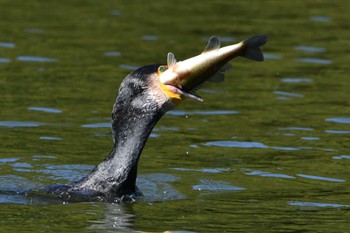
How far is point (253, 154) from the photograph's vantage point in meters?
12.3

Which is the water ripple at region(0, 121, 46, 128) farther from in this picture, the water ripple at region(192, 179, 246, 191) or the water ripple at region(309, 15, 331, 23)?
the water ripple at region(309, 15, 331, 23)

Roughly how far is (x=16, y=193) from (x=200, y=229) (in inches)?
77.0

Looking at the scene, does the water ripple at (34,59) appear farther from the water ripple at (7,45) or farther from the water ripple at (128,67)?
the water ripple at (128,67)

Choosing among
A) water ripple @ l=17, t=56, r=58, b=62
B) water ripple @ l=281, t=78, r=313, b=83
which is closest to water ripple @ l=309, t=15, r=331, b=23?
water ripple @ l=281, t=78, r=313, b=83

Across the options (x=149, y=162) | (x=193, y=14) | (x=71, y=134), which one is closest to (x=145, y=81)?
(x=149, y=162)

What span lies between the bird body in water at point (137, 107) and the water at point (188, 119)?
21cm

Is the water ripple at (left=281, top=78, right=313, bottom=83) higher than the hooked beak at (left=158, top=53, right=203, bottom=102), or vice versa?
the hooked beak at (left=158, top=53, right=203, bottom=102)

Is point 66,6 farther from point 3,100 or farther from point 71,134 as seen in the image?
point 71,134

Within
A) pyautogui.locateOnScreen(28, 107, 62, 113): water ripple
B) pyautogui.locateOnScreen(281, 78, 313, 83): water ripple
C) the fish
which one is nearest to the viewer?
the fish

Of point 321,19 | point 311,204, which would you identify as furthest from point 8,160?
point 321,19

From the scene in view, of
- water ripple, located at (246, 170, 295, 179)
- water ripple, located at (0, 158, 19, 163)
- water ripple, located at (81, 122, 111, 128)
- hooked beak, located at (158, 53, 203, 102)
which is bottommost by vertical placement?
water ripple, located at (81, 122, 111, 128)

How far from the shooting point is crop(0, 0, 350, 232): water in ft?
32.2

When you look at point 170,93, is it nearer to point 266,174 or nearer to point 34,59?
point 266,174

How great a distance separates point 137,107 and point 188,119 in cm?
390
